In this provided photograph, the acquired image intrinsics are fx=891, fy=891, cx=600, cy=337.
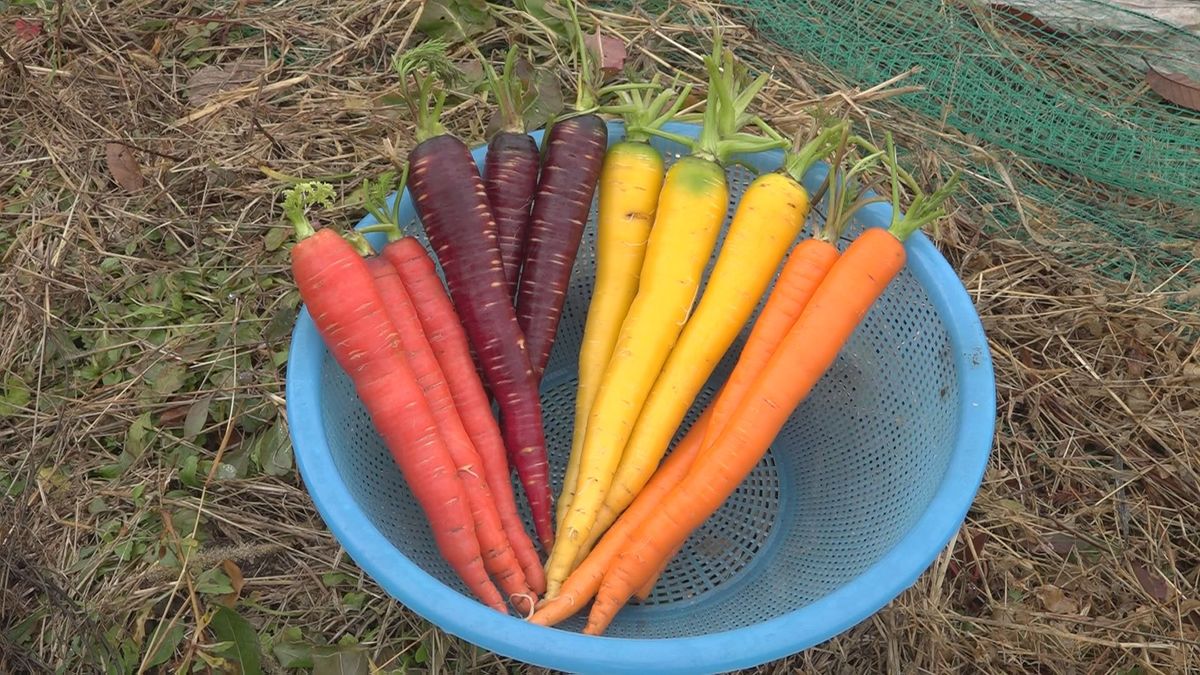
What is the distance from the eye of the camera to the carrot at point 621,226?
4.94 feet

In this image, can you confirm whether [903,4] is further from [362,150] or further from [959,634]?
[959,634]

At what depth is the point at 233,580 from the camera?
1.55 meters

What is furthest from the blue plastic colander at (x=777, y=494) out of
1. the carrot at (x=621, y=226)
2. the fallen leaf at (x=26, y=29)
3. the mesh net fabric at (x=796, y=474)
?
the fallen leaf at (x=26, y=29)

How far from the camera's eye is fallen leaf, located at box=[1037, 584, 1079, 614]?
160 cm

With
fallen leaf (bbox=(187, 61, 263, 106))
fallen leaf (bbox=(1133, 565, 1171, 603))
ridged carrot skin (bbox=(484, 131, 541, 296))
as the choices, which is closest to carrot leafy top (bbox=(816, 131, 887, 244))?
Answer: ridged carrot skin (bbox=(484, 131, 541, 296))

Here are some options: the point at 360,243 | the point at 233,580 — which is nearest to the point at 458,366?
the point at 360,243

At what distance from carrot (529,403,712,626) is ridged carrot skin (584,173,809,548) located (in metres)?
0.03

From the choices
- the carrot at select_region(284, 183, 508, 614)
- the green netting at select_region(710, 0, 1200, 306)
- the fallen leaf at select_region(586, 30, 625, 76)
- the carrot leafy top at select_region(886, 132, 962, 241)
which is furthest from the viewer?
the fallen leaf at select_region(586, 30, 625, 76)

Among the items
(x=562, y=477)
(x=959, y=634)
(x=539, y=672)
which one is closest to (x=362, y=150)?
(x=562, y=477)

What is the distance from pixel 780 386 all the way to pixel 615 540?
1.15ft

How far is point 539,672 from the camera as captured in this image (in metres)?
1.50

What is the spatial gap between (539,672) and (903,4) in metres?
1.81

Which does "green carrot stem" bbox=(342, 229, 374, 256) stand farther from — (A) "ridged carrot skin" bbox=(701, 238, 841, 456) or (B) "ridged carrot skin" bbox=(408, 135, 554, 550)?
(A) "ridged carrot skin" bbox=(701, 238, 841, 456)

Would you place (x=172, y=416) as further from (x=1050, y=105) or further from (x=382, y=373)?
(x=1050, y=105)
